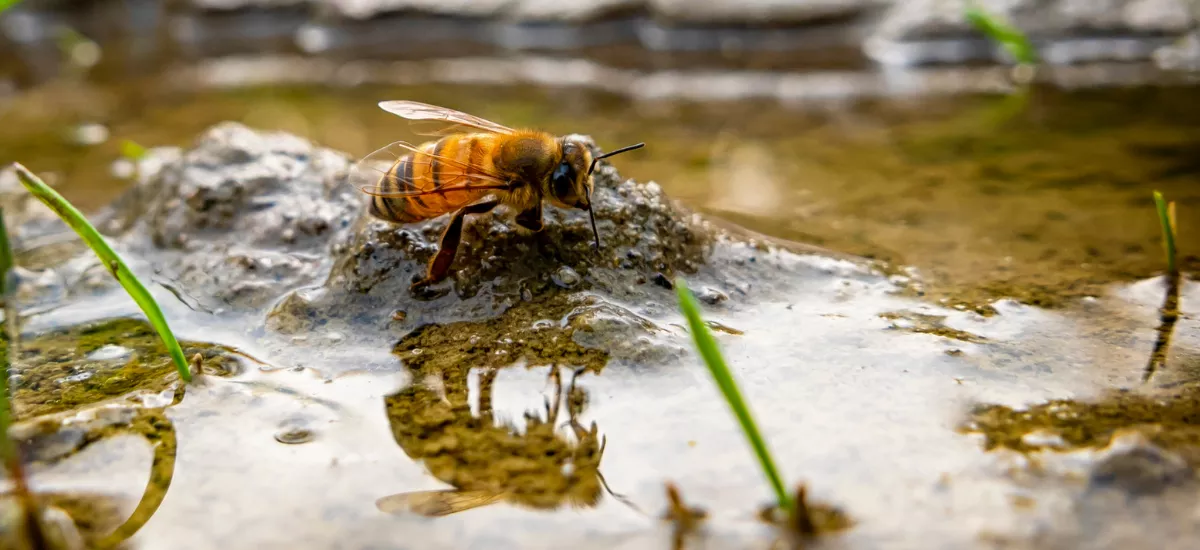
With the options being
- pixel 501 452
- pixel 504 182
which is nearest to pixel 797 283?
pixel 504 182

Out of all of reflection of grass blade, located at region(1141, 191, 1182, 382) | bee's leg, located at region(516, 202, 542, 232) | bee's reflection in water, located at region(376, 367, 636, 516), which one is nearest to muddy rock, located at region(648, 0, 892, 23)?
reflection of grass blade, located at region(1141, 191, 1182, 382)

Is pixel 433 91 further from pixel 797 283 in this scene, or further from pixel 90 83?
pixel 797 283

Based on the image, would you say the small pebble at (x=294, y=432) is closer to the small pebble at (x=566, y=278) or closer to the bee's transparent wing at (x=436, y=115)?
the small pebble at (x=566, y=278)

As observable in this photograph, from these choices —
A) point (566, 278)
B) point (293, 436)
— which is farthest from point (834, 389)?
point (293, 436)

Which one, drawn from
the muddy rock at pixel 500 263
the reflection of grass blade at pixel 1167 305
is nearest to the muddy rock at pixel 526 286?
the muddy rock at pixel 500 263

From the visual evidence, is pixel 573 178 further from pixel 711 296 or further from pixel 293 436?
pixel 293 436

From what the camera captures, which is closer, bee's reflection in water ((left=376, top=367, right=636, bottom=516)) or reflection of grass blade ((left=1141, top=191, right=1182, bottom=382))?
bee's reflection in water ((left=376, top=367, right=636, bottom=516))

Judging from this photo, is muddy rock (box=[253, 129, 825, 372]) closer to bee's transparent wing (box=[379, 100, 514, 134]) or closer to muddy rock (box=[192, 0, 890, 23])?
bee's transparent wing (box=[379, 100, 514, 134])
